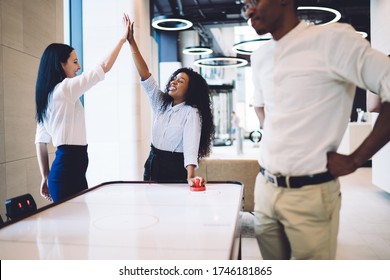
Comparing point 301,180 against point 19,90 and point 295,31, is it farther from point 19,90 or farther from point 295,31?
point 19,90

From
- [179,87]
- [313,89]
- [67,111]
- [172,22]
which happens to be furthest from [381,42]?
[313,89]

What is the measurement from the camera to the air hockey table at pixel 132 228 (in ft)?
3.42

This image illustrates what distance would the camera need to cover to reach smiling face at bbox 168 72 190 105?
232 centimetres

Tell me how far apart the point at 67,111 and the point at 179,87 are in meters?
0.70

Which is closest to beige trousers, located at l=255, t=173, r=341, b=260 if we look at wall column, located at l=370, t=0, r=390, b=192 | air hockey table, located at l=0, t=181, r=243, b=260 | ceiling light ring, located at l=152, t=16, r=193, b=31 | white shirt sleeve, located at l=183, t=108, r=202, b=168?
air hockey table, located at l=0, t=181, r=243, b=260

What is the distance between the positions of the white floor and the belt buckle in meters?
1.75

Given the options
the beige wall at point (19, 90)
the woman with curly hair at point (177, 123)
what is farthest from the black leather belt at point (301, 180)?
the beige wall at point (19, 90)

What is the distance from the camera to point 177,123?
2.26m

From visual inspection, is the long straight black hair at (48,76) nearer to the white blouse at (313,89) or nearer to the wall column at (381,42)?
the white blouse at (313,89)
